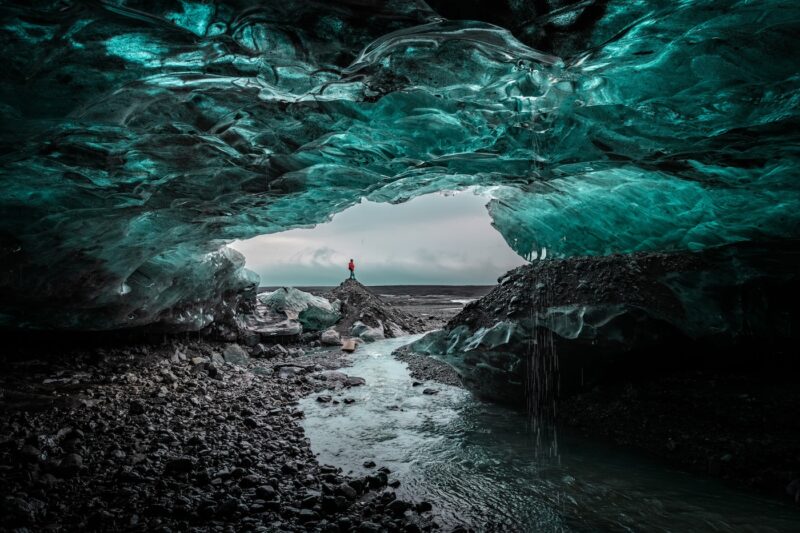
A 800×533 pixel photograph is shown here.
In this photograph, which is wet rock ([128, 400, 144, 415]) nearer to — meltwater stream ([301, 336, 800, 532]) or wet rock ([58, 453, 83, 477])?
wet rock ([58, 453, 83, 477])

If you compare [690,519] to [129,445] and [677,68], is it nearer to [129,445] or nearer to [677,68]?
[677,68]

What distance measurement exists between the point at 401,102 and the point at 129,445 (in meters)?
5.54

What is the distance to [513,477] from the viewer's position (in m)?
4.96

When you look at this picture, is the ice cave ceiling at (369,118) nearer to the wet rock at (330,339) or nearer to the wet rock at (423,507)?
the wet rock at (423,507)

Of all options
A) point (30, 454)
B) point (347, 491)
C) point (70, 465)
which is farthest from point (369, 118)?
point (30, 454)

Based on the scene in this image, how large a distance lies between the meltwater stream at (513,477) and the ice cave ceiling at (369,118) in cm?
431

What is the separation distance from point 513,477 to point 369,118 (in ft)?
16.6

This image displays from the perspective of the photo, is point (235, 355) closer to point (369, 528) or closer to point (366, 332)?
point (366, 332)

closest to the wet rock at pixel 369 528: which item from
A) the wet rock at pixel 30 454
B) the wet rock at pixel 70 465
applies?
the wet rock at pixel 70 465

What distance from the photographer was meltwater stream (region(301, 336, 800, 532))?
4012 mm

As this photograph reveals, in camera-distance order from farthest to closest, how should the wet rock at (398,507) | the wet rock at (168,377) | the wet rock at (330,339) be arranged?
the wet rock at (330,339), the wet rock at (168,377), the wet rock at (398,507)

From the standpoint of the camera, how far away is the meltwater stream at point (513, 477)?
4012 mm


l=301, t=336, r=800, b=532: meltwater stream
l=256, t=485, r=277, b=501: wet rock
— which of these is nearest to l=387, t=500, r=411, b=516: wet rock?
l=301, t=336, r=800, b=532: meltwater stream

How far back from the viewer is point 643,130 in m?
4.91
